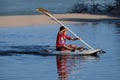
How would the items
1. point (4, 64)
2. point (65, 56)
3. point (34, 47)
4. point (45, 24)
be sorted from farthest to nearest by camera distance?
point (45, 24)
point (34, 47)
point (65, 56)
point (4, 64)

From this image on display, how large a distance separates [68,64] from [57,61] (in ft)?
3.81

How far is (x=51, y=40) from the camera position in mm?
29641

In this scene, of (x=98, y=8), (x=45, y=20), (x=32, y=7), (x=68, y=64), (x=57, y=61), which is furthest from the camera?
(x=32, y=7)

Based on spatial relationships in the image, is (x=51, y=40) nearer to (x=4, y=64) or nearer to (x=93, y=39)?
(x=93, y=39)

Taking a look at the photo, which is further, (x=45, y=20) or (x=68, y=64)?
(x=45, y=20)

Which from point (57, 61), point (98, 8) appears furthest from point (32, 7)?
point (57, 61)

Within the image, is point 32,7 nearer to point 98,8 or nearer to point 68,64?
point 98,8

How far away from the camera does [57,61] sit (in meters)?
21.5

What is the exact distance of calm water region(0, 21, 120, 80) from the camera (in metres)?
17.7

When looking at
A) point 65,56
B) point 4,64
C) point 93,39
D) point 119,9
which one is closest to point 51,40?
point 93,39

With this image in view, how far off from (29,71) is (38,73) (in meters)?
0.53

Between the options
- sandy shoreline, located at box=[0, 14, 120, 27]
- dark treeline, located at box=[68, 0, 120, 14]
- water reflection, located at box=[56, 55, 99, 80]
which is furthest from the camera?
dark treeline, located at box=[68, 0, 120, 14]

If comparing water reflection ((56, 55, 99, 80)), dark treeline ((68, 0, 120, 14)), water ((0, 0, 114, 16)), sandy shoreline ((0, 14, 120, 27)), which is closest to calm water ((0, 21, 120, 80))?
water reflection ((56, 55, 99, 80))

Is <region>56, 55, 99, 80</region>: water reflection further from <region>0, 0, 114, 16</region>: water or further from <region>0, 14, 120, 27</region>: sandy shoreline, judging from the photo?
<region>0, 0, 114, 16</region>: water
